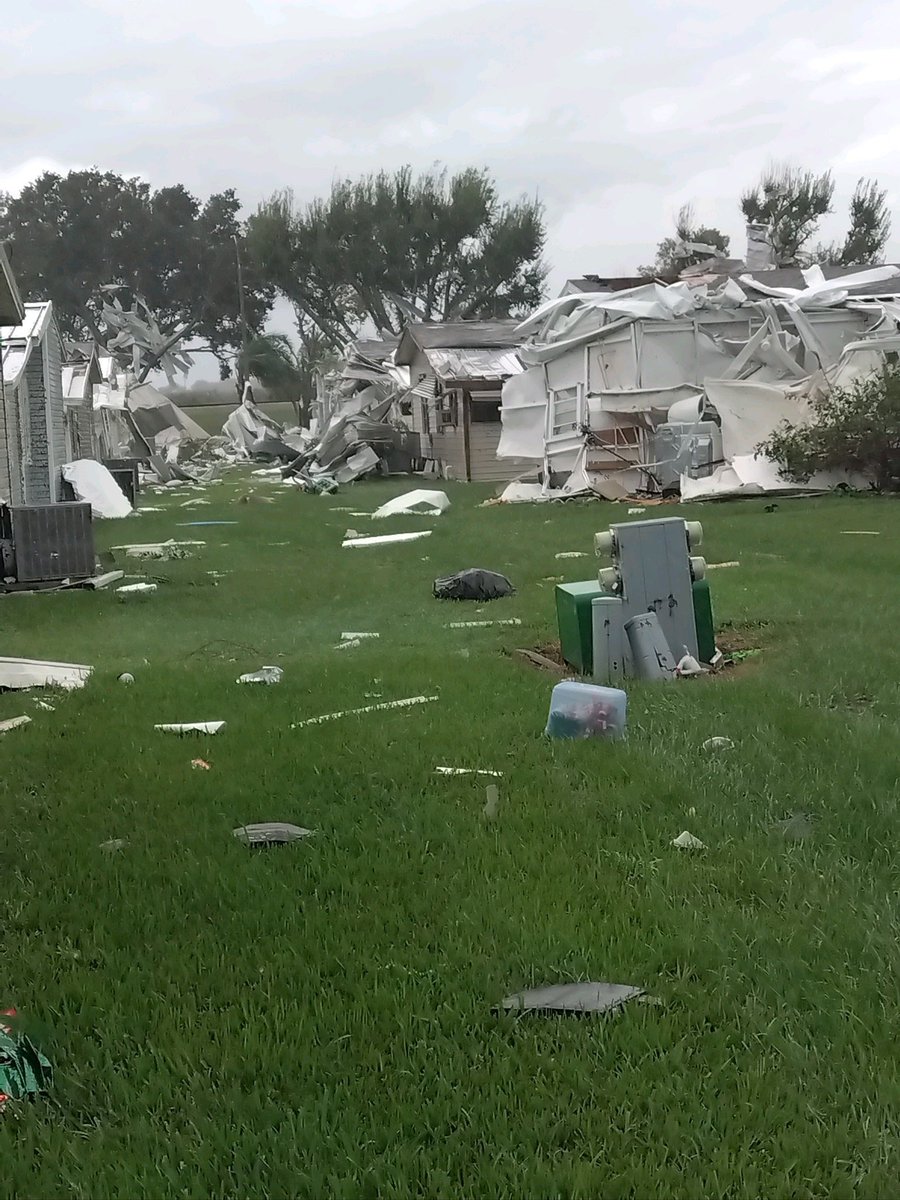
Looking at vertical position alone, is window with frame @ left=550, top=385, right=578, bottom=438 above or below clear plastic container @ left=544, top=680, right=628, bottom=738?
above

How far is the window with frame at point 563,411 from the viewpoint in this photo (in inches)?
937

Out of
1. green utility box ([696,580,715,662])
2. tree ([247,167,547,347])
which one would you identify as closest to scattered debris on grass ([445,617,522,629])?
green utility box ([696,580,715,662])

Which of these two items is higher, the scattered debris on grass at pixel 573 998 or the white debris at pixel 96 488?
the white debris at pixel 96 488

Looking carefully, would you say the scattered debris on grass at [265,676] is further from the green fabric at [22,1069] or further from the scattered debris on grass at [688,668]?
the green fabric at [22,1069]

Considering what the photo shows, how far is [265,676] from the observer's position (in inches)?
276

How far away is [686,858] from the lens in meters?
3.90

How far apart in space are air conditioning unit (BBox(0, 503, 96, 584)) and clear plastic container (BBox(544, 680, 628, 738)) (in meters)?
8.42

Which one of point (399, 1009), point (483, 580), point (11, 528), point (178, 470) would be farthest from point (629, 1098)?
point (178, 470)

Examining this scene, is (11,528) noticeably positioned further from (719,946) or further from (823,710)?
(719,946)

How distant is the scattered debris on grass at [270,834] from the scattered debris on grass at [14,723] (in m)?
2.25

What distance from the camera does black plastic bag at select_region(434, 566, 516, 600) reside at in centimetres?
1033

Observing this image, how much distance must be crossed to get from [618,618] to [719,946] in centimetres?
349

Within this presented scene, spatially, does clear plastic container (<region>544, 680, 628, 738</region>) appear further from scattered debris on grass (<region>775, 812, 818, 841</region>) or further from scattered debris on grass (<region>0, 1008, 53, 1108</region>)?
scattered debris on grass (<region>0, 1008, 53, 1108</region>)

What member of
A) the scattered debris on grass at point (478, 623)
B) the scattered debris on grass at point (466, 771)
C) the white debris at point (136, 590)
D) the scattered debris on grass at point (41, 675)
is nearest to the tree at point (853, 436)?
the scattered debris on grass at point (478, 623)
